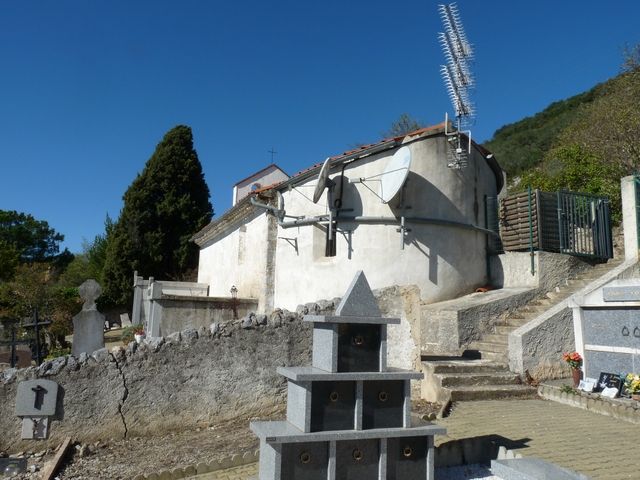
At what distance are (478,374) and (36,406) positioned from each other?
24.1 ft

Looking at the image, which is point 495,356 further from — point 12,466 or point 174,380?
point 12,466

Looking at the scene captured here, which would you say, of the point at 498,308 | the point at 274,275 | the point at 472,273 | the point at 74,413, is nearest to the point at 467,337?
the point at 498,308

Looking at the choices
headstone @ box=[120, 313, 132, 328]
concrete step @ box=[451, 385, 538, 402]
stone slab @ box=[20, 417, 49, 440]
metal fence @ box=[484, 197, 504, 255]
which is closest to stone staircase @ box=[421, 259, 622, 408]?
concrete step @ box=[451, 385, 538, 402]

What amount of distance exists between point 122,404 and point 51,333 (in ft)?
35.4

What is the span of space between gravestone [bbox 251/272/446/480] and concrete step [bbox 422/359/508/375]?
380 cm

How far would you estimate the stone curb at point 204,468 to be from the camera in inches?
211

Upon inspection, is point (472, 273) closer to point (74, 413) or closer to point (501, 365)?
point (501, 365)

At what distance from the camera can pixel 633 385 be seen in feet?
24.9

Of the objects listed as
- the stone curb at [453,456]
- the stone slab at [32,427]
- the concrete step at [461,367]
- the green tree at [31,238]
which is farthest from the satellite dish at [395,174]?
the green tree at [31,238]

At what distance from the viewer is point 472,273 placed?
13102 mm

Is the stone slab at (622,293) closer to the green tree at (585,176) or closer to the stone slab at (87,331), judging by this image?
the stone slab at (87,331)

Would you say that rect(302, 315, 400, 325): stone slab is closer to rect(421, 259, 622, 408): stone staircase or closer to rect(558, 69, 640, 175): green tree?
rect(421, 259, 622, 408): stone staircase

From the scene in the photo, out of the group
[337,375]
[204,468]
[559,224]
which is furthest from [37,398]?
[559,224]

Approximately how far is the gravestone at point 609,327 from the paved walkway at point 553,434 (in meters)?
1.16
